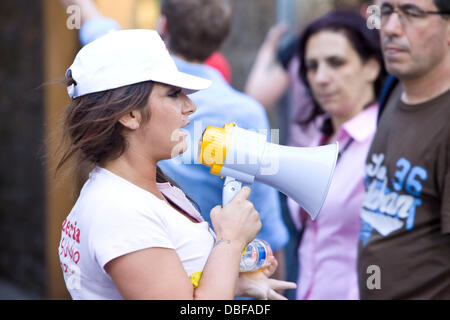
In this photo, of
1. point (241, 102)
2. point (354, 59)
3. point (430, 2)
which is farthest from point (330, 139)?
point (430, 2)

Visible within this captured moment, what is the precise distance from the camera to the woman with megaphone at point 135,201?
1.52 meters

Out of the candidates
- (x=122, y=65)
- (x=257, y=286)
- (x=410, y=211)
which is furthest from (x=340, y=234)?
(x=122, y=65)

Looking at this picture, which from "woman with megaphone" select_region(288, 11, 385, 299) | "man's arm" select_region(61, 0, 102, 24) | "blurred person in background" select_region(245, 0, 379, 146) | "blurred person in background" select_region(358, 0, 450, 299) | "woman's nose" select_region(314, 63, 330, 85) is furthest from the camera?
"blurred person in background" select_region(245, 0, 379, 146)

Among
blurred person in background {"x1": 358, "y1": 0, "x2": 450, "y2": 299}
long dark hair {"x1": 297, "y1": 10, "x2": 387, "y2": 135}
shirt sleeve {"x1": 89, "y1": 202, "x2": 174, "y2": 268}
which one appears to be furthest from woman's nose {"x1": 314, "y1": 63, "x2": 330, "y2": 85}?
shirt sleeve {"x1": 89, "y1": 202, "x2": 174, "y2": 268}

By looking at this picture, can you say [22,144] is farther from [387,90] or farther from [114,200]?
[114,200]

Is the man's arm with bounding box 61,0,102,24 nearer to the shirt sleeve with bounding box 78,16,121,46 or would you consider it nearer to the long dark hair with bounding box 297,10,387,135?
the shirt sleeve with bounding box 78,16,121,46

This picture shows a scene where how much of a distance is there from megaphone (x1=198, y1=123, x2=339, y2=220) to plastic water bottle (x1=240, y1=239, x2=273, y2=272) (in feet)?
0.51

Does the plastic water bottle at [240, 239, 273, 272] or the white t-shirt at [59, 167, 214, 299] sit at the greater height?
the white t-shirt at [59, 167, 214, 299]

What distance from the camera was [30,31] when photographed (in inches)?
204

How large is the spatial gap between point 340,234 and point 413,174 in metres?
0.67

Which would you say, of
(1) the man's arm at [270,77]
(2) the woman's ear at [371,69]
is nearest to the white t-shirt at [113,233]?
(2) the woman's ear at [371,69]

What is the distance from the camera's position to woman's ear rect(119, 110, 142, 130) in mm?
1646

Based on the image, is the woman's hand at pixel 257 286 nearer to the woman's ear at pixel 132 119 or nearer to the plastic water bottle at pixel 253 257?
the plastic water bottle at pixel 253 257

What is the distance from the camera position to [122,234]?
1521 millimetres
